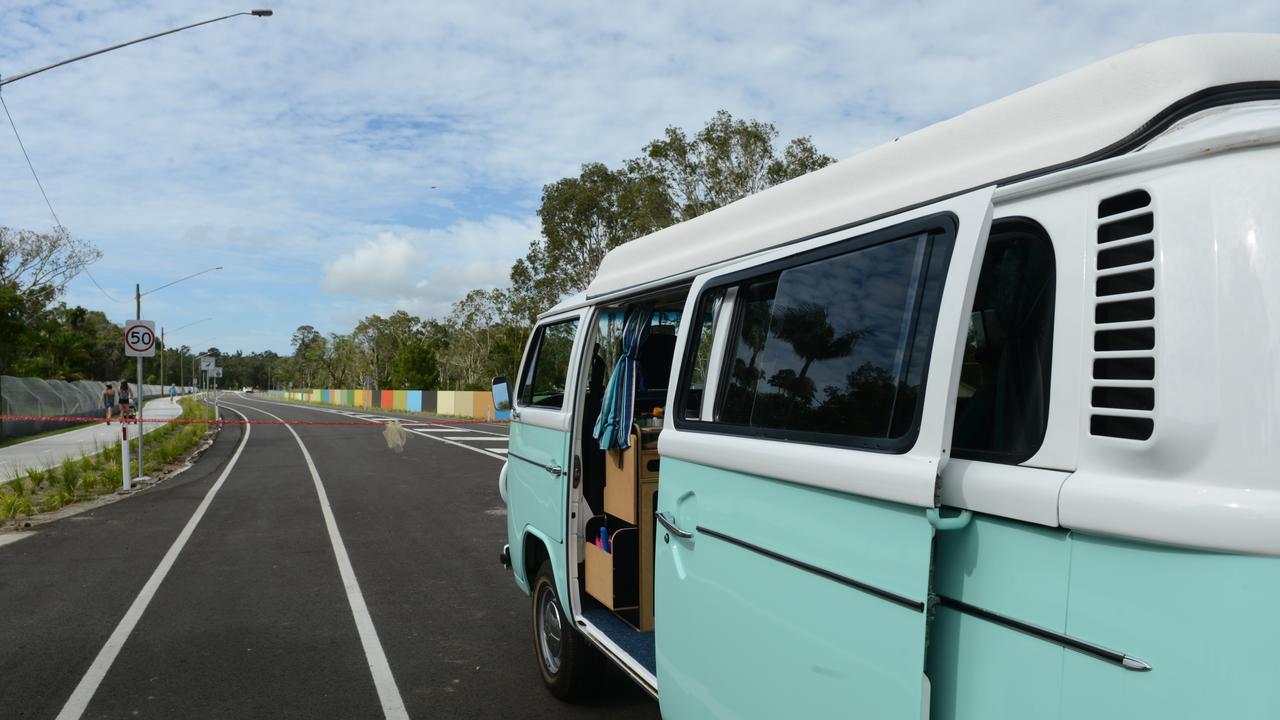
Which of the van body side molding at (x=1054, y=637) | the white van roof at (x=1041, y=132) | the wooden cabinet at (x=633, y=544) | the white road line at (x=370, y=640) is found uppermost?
the white van roof at (x=1041, y=132)

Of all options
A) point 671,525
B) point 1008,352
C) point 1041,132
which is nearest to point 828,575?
point 1008,352

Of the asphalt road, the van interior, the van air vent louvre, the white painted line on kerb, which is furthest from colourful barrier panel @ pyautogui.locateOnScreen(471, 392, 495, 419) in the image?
the van air vent louvre

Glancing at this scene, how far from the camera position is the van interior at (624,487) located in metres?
4.44

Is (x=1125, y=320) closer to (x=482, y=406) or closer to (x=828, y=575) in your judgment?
(x=828, y=575)

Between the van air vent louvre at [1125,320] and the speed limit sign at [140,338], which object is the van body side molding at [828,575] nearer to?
the van air vent louvre at [1125,320]

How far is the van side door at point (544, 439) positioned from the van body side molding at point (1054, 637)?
2.92m

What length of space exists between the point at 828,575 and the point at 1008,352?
75 cm

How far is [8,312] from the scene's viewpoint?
1219 inches

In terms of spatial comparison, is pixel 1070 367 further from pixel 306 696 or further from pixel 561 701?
pixel 306 696

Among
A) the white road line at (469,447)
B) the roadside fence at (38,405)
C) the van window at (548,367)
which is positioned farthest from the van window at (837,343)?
the roadside fence at (38,405)

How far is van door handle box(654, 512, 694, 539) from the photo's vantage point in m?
3.27

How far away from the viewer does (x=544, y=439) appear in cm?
510

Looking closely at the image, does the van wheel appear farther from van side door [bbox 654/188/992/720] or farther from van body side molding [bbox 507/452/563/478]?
van side door [bbox 654/188/992/720]

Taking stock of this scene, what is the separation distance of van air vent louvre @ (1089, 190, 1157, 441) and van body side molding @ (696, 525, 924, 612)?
58 cm
